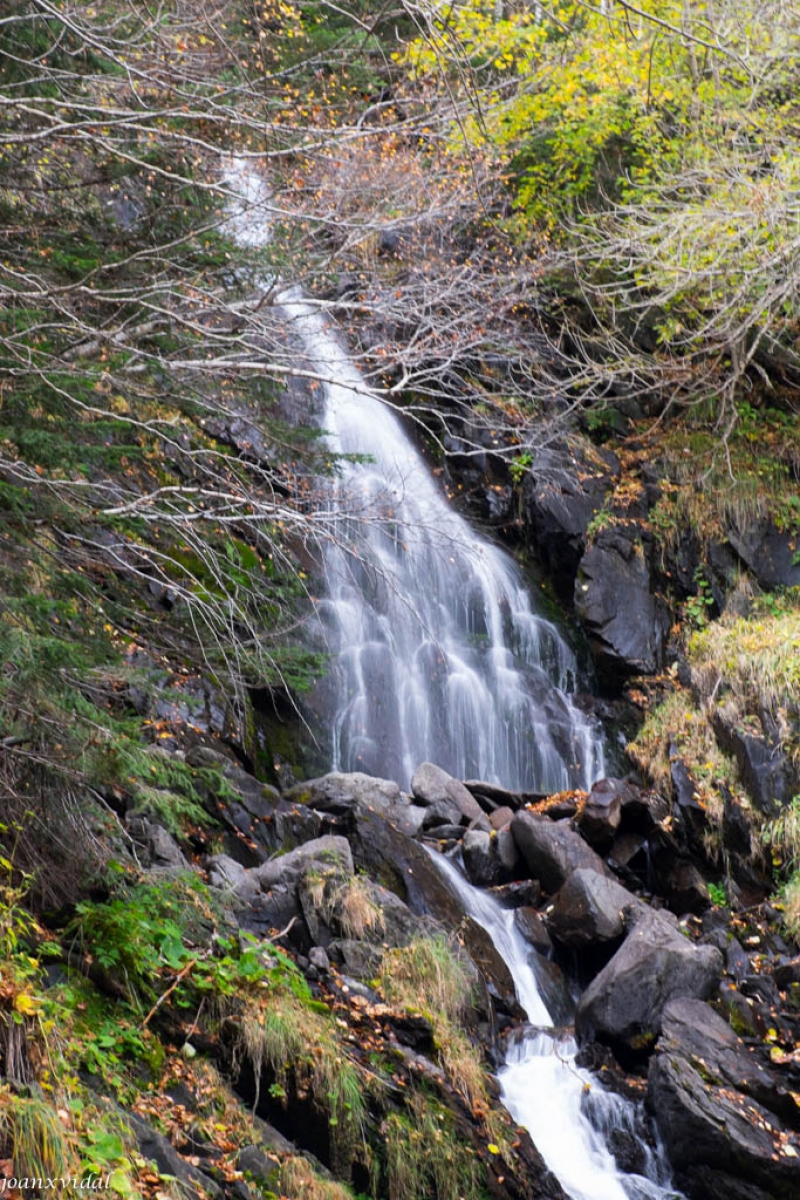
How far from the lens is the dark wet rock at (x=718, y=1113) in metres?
5.13

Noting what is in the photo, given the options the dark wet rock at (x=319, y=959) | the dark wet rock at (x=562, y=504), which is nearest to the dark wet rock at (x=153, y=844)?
the dark wet rock at (x=319, y=959)

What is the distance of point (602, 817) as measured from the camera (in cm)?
812

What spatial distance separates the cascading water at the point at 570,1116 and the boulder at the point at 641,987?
0.87 feet

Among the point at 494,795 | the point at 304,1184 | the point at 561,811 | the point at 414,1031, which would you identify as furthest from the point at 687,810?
the point at 304,1184

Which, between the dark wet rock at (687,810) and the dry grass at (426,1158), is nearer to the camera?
the dry grass at (426,1158)

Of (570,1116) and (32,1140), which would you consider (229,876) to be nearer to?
(570,1116)

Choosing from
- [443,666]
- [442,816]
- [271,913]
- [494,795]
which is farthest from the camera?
[443,666]

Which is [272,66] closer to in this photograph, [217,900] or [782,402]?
[217,900]

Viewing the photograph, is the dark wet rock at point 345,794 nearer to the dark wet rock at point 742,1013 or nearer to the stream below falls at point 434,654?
the stream below falls at point 434,654

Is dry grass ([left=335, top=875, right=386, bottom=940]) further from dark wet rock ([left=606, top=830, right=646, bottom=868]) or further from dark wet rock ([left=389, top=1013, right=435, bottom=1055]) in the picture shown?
dark wet rock ([left=606, top=830, right=646, bottom=868])

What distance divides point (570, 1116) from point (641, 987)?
3.24ft

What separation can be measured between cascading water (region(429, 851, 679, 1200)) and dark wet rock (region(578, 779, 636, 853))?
2109 millimetres

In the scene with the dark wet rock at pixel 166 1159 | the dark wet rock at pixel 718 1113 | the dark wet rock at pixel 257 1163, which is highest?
the dark wet rock at pixel 166 1159

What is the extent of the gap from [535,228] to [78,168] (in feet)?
25.6
